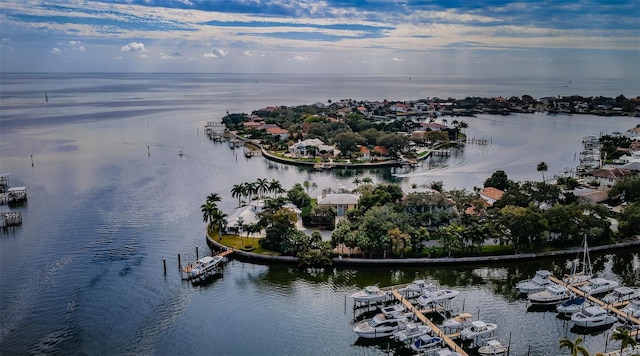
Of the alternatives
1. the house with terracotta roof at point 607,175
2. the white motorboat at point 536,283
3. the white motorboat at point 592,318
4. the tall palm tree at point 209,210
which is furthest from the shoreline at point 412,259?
the house with terracotta roof at point 607,175

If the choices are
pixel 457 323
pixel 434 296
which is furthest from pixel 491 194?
pixel 457 323

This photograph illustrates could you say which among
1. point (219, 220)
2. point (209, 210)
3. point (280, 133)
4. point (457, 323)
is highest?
point (280, 133)

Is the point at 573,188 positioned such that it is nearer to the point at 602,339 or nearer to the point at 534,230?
the point at 534,230

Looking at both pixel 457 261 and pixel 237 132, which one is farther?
pixel 237 132

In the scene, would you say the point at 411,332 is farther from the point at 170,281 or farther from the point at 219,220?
the point at 219,220

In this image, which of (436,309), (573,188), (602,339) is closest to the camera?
(602,339)

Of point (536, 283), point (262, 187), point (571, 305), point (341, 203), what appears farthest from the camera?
point (262, 187)

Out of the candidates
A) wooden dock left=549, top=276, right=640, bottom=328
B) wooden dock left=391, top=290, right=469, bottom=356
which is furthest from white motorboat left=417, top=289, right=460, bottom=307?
wooden dock left=549, top=276, right=640, bottom=328

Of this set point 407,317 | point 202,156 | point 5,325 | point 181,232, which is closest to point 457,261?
point 407,317
